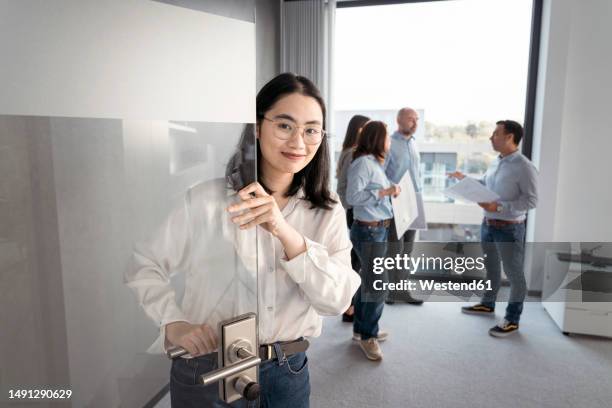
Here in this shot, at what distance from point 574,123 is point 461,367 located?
86.0 inches

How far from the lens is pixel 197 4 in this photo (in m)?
0.55

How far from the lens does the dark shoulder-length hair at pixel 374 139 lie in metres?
2.56

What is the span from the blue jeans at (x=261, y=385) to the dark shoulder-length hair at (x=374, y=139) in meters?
1.77

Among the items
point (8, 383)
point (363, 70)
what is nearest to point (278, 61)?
point (363, 70)

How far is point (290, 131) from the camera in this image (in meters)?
0.83

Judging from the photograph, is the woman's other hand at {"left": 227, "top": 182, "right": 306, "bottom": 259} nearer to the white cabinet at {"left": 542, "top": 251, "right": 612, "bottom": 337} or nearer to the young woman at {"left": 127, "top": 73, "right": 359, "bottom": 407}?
the young woman at {"left": 127, "top": 73, "right": 359, "bottom": 407}

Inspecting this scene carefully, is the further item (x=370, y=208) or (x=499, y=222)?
(x=499, y=222)

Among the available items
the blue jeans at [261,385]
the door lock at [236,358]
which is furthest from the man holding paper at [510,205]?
the door lock at [236,358]

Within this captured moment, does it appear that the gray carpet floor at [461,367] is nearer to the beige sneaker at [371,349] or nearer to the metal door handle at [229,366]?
the beige sneaker at [371,349]

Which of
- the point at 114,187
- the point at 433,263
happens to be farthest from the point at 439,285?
the point at 114,187

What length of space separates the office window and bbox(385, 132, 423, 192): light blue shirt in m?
0.63

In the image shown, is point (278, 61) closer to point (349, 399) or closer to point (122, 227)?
point (349, 399)

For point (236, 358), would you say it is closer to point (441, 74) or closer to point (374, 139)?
point (374, 139)

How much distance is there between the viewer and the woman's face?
81 centimetres
